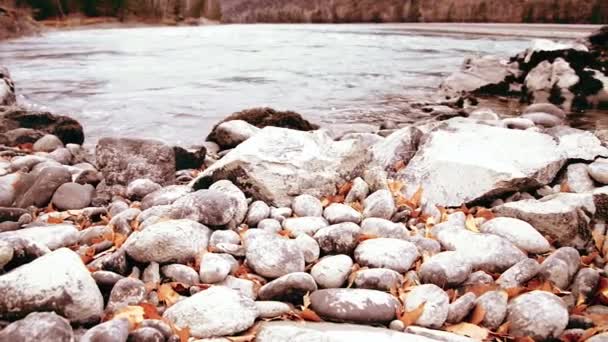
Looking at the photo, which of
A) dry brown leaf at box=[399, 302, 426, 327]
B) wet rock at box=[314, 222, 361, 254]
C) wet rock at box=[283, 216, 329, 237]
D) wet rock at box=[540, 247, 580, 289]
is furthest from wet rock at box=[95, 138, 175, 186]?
wet rock at box=[540, 247, 580, 289]

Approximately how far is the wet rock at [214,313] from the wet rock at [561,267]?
1241mm

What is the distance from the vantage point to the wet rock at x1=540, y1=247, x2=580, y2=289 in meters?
2.12

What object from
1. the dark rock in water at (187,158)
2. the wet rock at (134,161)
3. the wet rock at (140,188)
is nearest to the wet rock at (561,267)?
the wet rock at (140,188)

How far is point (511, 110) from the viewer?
759 centimetres

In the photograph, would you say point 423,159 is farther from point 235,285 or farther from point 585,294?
point 235,285

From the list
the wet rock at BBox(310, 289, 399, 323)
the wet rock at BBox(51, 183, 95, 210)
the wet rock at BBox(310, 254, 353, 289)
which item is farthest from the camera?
the wet rock at BBox(51, 183, 95, 210)

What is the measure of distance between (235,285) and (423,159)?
1640 millimetres

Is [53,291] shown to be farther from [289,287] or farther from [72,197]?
[72,197]

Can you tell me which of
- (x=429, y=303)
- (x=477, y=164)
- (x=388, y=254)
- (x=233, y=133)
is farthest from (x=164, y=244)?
(x=233, y=133)

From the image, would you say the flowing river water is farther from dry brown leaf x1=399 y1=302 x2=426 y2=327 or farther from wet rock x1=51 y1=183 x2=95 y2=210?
dry brown leaf x1=399 y1=302 x2=426 y2=327

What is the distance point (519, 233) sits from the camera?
2436mm

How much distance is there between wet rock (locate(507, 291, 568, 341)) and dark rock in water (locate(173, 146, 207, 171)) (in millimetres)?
2851

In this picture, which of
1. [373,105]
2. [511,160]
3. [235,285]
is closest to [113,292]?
[235,285]

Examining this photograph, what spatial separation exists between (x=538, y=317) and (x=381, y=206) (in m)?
1.05
